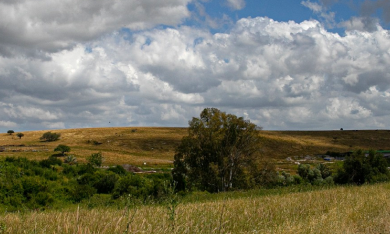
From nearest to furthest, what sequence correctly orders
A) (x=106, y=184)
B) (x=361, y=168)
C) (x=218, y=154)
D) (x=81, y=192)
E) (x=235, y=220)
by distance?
(x=235, y=220)
(x=361, y=168)
(x=81, y=192)
(x=106, y=184)
(x=218, y=154)

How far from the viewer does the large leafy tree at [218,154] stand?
44.7 metres

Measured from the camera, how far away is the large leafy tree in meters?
44.7

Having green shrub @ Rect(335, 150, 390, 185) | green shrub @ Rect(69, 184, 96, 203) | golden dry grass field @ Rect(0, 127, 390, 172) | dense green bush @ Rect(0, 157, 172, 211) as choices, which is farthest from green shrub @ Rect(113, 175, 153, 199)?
golden dry grass field @ Rect(0, 127, 390, 172)

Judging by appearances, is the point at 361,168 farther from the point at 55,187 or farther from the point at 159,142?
the point at 159,142

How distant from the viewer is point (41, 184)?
4050cm

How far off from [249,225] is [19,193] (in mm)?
36484

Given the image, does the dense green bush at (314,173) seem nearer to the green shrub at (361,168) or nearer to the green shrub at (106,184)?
the green shrub at (361,168)

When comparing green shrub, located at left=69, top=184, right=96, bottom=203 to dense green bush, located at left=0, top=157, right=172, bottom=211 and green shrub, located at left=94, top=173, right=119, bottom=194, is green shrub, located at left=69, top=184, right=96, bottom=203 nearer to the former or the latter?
dense green bush, located at left=0, top=157, right=172, bottom=211

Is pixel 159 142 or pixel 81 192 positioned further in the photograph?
pixel 159 142

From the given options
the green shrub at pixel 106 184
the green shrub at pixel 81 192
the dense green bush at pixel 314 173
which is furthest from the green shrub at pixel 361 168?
the green shrub at pixel 81 192

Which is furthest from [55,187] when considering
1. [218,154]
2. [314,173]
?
[314,173]

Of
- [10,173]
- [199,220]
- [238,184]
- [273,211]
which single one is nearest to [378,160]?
[238,184]

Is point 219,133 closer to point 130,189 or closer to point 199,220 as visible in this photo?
point 130,189

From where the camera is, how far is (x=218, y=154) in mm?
46375
